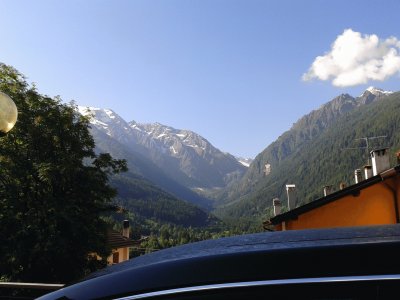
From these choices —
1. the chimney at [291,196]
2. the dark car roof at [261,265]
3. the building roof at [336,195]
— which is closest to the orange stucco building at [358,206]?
the building roof at [336,195]

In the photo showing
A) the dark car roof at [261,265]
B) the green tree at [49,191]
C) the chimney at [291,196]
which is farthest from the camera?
the chimney at [291,196]

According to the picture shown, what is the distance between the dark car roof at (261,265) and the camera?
4.29ft

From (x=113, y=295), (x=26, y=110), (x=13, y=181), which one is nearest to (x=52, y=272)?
(x=13, y=181)

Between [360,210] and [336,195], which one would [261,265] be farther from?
[360,210]

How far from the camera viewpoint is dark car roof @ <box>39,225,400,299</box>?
1307 millimetres

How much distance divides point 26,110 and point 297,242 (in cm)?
2062

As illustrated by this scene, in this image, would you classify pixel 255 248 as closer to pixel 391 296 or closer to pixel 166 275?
pixel 166 275

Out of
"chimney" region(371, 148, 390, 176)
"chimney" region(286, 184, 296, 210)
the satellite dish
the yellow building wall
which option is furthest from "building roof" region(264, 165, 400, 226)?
the satellite dish

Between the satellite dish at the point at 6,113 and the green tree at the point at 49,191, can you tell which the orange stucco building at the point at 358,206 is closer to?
the green tree at the point at 49,191

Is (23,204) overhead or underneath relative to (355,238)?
overhead

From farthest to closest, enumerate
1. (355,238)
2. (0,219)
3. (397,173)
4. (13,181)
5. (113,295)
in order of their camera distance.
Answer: (13,181), (0,219), (397,173), (355,238), (113,295)

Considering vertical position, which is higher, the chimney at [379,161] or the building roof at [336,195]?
the chimney at [379,161]

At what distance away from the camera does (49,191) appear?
1977cm

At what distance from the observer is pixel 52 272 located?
18.8m
